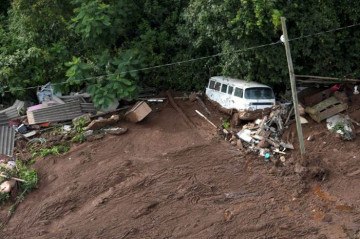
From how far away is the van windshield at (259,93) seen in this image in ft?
51.0

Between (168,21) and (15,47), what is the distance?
5.55 meters

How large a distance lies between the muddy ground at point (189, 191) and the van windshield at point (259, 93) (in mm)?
1320

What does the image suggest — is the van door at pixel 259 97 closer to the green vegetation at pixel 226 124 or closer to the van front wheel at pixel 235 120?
the van front wheel at pixel 235 120

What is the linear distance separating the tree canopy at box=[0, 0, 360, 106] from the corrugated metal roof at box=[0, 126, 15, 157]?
1672 mm

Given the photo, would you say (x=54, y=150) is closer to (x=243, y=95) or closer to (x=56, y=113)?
(x=56, y=113)

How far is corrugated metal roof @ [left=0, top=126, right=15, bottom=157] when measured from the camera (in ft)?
49.0

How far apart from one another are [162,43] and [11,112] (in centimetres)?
571

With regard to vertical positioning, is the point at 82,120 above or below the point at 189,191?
above

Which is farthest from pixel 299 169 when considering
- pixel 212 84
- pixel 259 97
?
pixel 212 84

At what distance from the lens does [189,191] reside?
43.6ft

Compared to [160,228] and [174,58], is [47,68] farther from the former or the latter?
[160,228]

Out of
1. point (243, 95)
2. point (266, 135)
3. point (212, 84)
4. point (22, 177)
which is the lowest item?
point (266, 135)

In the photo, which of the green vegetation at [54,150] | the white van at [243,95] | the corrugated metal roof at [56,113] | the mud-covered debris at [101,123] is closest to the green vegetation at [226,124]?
the white van at [243,95]

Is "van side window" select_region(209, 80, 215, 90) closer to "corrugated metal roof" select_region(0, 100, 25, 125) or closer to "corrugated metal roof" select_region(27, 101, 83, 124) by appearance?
"corrugated metal roof" select_region(27, 101, 83, 124)
